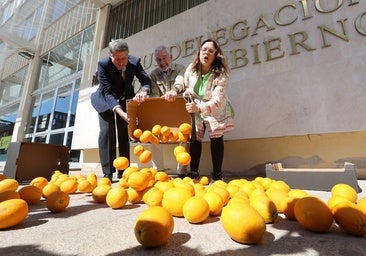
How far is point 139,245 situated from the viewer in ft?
2.41

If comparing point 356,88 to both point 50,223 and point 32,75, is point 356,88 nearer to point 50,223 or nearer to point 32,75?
point 50,223

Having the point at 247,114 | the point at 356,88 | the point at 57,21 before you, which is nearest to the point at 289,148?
the point at 247,114

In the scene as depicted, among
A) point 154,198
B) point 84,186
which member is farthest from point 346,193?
point 84,186

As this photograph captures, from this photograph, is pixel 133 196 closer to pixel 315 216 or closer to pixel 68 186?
pixel 68 186

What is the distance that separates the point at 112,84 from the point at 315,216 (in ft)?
7.11

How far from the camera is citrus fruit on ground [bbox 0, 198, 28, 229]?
2.74 feet

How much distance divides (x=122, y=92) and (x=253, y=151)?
69.9 inches

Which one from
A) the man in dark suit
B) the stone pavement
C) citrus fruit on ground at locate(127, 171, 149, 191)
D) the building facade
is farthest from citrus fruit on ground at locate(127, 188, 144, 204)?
the building facade

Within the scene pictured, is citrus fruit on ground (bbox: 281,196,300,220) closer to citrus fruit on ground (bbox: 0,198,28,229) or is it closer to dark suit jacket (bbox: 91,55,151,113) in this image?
citrus fruit on ground (bbox: 0,198,28,229)

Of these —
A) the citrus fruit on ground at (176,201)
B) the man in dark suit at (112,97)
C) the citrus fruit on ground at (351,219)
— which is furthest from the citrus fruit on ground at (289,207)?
the man in dark suit at (112,97)

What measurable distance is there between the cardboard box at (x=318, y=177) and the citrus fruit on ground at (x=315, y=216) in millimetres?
1014

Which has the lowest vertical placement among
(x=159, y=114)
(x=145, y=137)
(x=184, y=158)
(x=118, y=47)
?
(x=184, y=158)

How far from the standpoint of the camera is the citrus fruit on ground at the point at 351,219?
76 cm

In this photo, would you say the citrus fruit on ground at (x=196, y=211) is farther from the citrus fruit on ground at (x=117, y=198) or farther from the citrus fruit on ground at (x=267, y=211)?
the citrus fruit on ground at (x=117, y=198)
